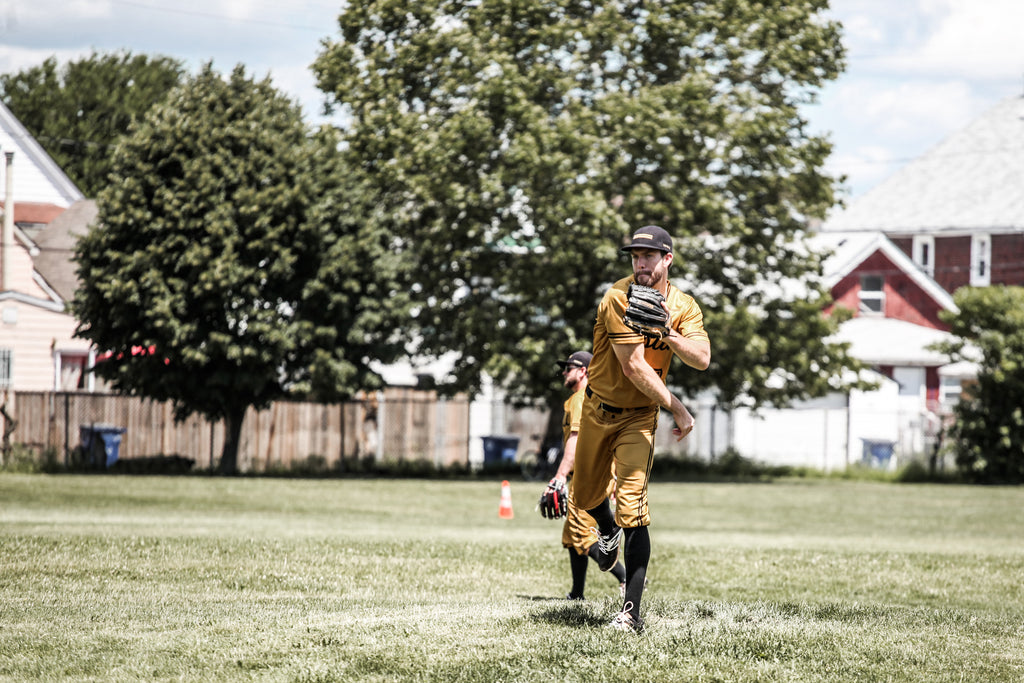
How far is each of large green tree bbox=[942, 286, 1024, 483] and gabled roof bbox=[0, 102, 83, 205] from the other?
31.0 m

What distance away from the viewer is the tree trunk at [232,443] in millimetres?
31875

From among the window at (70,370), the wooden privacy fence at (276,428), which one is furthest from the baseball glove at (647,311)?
the window at (70,370)

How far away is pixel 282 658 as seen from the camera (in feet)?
21.6

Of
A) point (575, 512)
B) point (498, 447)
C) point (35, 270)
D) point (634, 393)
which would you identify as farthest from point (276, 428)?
point (634, 393)

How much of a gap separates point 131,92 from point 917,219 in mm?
36417

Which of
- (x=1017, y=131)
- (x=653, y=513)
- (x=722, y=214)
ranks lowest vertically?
(x=653, y=513)

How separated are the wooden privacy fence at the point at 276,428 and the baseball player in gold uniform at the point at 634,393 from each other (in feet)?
83.3

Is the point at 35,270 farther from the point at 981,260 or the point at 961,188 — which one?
the point at 961,188

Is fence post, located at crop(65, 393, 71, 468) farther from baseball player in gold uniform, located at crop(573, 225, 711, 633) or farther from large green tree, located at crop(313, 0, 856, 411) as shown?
baseball player in gold uniform, located at crop(573, 225, 711, 633)

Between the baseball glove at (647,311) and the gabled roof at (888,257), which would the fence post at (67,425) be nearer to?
the baseball glove at (647,311)

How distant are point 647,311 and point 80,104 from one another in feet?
185

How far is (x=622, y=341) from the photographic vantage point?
7.27m

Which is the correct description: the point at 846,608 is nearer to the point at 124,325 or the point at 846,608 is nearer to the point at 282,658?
the point at 282,658

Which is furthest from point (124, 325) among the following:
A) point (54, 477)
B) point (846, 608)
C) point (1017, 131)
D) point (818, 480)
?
point (1017, 131)
